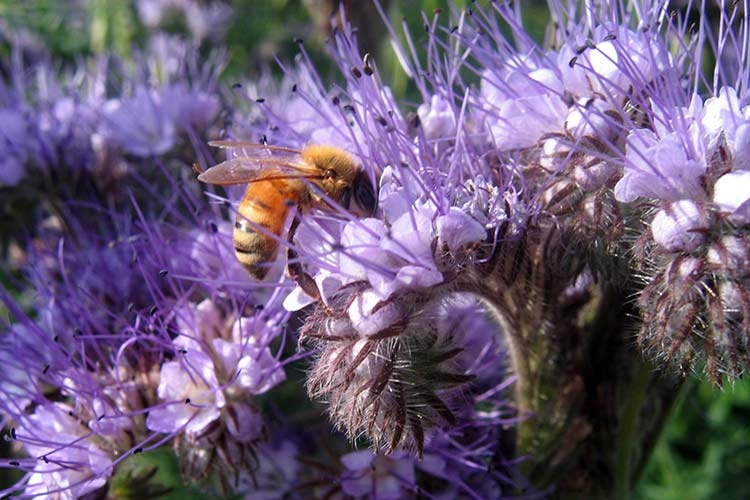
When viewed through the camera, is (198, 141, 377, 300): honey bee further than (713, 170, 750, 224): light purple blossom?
Yes

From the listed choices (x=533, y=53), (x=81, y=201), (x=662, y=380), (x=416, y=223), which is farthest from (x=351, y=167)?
(x=81, y=201)

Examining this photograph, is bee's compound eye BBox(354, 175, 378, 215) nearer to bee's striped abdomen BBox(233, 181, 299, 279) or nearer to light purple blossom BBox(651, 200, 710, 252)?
bee's striped abdomen BBox(233, 181, 299, 279)

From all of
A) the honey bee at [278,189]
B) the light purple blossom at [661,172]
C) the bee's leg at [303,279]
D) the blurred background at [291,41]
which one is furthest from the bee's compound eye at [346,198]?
the blurred background at [291,41]

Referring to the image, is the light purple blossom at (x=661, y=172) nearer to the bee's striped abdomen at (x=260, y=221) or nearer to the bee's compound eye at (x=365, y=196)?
the bee's compound eye at (x=365, y=196)

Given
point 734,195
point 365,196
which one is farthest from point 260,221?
point 734,195

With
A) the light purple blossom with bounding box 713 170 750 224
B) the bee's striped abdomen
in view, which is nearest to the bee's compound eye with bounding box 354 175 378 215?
the bee's striped abdomen

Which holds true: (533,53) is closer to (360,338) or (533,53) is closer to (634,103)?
(634,103)
